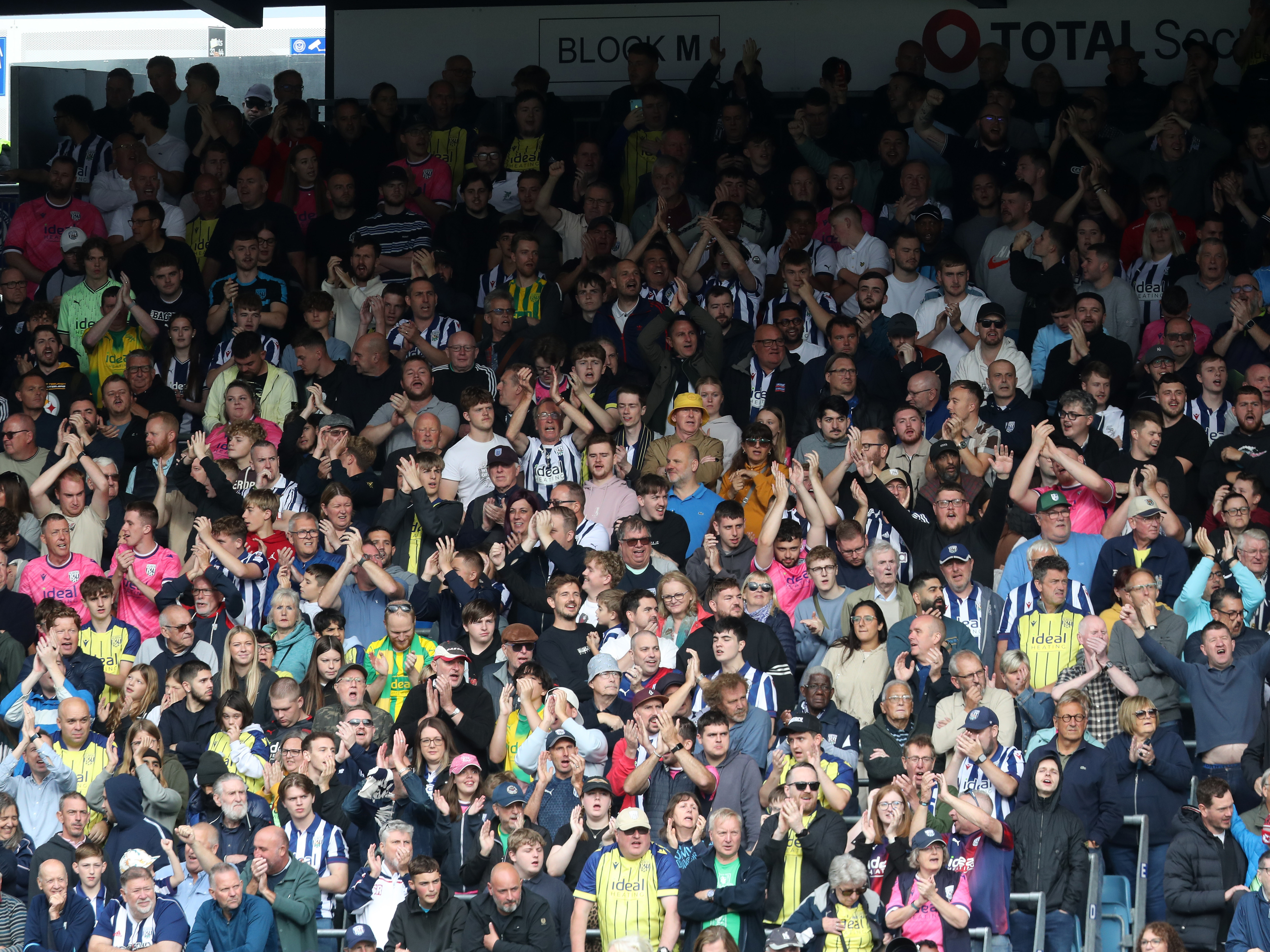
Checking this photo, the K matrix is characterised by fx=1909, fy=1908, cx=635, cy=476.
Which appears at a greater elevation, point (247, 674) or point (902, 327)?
point (902, 327)

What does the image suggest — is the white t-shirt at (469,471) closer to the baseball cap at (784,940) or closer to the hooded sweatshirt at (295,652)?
the hooded sweatshirt at (295,652)

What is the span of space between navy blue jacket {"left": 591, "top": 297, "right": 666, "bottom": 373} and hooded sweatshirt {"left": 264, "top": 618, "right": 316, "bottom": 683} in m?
3.72

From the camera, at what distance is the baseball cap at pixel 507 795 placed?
11.2 metres

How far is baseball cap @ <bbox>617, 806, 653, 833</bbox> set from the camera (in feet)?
35.4

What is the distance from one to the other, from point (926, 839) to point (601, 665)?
2.52 m

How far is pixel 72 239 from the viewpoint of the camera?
674 inches

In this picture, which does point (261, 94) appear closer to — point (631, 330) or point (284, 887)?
point (631, 330)

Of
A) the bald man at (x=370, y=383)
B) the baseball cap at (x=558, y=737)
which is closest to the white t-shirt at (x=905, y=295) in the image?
the bald man at (x=370, y=383)

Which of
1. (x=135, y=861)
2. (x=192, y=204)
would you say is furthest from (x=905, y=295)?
(x=135, y=861)

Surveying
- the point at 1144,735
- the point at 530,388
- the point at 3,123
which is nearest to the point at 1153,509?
the point at 1144,735

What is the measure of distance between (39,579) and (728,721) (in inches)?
210

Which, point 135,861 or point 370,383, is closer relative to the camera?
point 135,861

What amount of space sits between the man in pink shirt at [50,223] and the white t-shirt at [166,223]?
127mm

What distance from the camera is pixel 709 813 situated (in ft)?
37.2
